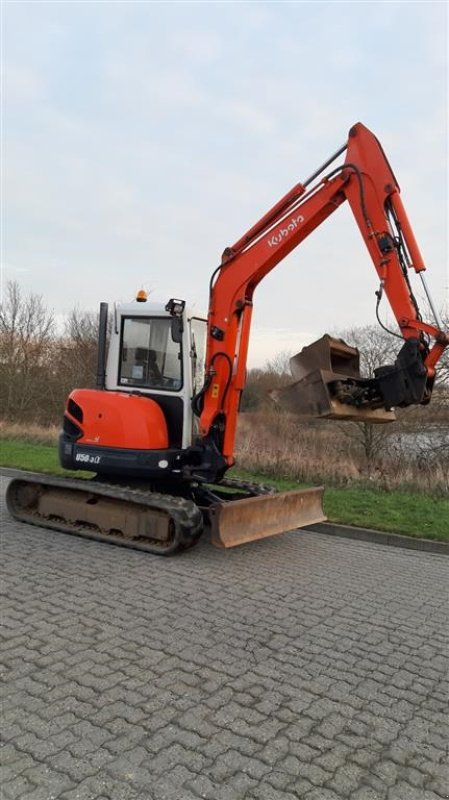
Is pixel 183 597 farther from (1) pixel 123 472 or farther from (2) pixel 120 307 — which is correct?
(2) pixel 120 307

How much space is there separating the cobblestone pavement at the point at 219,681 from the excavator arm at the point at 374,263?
183cm

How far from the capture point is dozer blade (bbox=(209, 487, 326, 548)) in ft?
19.4

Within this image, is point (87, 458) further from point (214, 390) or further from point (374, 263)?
point (374, 263)

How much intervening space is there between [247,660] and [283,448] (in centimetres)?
938

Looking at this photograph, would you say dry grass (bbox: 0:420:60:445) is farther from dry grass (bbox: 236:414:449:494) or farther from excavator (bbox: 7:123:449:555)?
excavator (bbox: 7:123:449:555)

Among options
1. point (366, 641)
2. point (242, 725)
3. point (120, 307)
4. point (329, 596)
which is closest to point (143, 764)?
point (242, 725)

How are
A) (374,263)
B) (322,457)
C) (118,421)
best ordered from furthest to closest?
(322,457) < (118,421) < (374,263)

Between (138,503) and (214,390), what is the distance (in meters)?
1.55

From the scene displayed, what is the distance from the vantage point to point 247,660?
12.6ft

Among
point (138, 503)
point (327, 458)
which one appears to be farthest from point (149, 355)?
point (327, 458)

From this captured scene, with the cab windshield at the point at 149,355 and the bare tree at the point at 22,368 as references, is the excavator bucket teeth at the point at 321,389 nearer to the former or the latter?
the cab windshield at the point at 149,355

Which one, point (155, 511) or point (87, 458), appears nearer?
point (155, 511)

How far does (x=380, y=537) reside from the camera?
740 centimetres

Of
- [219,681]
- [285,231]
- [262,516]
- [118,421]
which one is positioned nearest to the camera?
[219,681]
